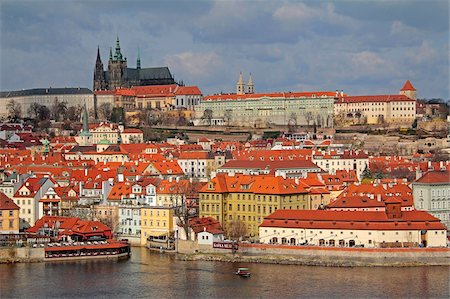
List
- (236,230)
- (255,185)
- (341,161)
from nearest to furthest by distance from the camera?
(236,230) → (255,185) → (341,161)

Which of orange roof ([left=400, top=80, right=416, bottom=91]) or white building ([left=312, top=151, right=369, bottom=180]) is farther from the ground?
orange roof ([left=400, top=80, right=416, bottom=91])

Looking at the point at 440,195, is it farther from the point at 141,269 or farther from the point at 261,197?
the point at 141,269

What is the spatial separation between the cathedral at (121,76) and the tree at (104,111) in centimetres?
950

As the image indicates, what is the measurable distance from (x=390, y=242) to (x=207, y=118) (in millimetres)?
72488

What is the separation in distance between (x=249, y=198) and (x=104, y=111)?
7309 cm

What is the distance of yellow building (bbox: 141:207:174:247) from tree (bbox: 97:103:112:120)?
67.7 m

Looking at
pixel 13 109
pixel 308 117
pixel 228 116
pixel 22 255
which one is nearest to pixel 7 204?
pixel 22 255

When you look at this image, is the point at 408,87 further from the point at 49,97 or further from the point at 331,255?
the point at 331,255

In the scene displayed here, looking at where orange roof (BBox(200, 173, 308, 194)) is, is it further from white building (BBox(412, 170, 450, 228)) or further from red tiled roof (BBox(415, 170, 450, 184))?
red tiled roof (BBox(415, 170, 450, 184))

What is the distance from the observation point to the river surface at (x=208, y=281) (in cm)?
3017

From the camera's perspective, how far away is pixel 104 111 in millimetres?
111062

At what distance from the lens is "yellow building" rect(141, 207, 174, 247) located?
1548 inches

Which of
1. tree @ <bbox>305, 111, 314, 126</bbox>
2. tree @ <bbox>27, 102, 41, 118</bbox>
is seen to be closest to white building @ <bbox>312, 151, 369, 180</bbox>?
tree @ <bbox>305, 111, 314, 126</bbox>

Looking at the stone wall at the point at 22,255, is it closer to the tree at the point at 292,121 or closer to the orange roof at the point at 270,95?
the tree at the point at 292,121
